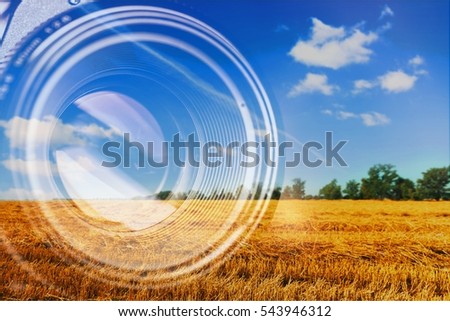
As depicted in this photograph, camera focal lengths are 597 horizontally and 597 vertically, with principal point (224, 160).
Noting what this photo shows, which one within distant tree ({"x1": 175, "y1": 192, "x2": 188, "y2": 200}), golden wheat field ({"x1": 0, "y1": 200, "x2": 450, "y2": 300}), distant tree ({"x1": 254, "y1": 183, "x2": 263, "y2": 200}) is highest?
distant tree ({"x1": 254, "y1": 183, "x2": 263, "y2": 200})

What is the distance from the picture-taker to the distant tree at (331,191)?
24.1ft

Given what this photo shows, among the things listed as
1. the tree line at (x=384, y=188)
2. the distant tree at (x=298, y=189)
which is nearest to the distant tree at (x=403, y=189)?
the tree line at (x=384, y=188)

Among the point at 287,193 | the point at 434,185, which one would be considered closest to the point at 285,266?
the point at 287,193

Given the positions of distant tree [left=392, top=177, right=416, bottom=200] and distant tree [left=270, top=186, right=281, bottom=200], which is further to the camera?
distant tree [left=392, top=177, right=416, bottom=200]

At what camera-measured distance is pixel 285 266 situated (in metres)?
5.88

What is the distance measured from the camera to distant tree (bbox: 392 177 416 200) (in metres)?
8.90

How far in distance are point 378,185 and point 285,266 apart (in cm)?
346

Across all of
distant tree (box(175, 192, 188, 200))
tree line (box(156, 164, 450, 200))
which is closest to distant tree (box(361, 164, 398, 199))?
tree line (box(156, 164, 450, 200))

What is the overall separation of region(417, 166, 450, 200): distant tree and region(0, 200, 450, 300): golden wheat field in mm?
1038

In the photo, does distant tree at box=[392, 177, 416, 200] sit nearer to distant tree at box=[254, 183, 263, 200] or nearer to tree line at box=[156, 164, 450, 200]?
tree line at box=[156, 164, 450, 200]

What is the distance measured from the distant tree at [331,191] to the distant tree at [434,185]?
1.41m
